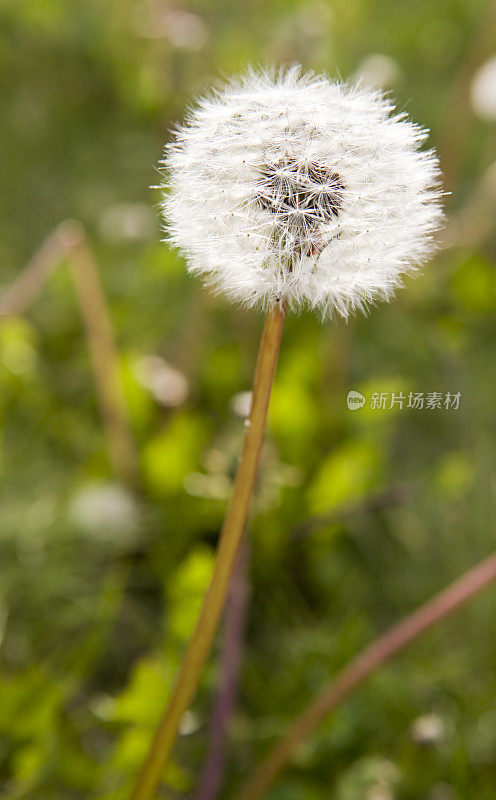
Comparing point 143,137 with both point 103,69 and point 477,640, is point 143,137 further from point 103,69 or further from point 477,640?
point 477,640

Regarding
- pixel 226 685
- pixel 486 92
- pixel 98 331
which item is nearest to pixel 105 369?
pixel 98 331

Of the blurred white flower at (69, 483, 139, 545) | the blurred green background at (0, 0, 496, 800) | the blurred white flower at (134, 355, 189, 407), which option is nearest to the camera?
the blurred green background at (0, 0, 496, 800)

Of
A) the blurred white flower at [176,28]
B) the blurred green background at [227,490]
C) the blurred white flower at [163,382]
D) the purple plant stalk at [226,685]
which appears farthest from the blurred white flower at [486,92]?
the purple plant stalk at [226,685]

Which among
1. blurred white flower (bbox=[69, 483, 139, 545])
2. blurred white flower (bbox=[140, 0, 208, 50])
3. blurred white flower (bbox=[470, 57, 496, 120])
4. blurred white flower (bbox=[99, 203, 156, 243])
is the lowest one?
blurred white flower (bbox=[69, 483, 139, 545])

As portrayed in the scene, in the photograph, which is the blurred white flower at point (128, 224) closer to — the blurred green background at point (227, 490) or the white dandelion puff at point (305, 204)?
the blurred green background at point (227, 490)

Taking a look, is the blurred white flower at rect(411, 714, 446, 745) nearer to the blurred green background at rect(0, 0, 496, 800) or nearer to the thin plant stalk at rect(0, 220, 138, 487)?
the blurred green background at rect(0, 0, 496, 800)

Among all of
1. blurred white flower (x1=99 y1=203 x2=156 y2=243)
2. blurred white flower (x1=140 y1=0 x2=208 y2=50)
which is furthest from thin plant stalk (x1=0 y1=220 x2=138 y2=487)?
blurred white flower (x1=140 y1=0 x2=208 y2=50)

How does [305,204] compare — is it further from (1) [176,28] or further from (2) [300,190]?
(1) [176,28]
